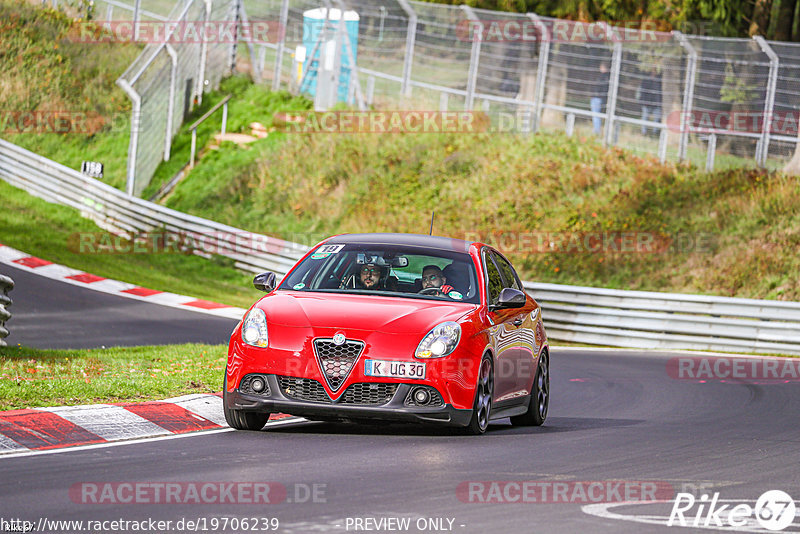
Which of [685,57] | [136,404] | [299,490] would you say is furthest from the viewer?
[685,57]

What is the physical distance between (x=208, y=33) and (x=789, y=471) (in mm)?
32293

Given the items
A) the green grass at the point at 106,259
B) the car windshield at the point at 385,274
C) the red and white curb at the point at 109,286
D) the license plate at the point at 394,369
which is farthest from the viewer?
the green grass at the point at 106,259

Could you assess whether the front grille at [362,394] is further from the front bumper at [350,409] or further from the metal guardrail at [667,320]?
the metal guardrail at [667,320]

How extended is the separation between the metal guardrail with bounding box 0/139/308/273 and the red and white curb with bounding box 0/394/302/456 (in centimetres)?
1730

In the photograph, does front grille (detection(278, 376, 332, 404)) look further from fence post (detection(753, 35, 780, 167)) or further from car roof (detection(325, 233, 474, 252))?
fence post (detection(753, 35, 780, 167))

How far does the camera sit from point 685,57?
98.8ft

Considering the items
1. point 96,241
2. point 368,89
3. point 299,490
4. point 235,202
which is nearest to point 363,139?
point 368,89

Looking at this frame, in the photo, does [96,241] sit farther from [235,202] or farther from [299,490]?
[299,490]

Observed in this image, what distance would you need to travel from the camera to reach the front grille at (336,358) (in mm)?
9211

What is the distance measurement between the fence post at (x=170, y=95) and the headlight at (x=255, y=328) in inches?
997

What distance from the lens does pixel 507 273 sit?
11688 mm

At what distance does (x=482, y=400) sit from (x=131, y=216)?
2308 cm

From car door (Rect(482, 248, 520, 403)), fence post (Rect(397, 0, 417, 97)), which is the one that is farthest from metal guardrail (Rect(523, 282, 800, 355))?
fence post (Rect(397, 0, 417, 97))

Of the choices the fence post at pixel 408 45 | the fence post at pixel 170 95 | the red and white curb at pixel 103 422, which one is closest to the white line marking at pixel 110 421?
the red and white curb at pixel 103 422
